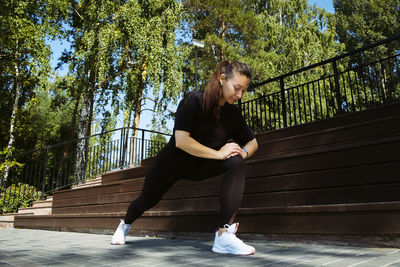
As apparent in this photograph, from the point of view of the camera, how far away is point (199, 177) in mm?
2420

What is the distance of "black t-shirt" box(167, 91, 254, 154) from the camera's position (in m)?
2.11

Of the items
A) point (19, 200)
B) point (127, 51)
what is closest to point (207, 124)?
point (19, 200)

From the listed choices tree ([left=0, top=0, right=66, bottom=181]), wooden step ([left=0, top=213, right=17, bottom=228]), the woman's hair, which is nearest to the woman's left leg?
the woman's hair

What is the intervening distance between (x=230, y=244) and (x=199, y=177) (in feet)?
1.97

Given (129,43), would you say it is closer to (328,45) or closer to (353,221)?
(353,221)

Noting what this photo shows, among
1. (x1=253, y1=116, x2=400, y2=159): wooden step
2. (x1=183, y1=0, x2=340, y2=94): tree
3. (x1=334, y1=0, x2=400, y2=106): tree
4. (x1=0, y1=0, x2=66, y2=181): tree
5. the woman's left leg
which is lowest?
the woman's left leg

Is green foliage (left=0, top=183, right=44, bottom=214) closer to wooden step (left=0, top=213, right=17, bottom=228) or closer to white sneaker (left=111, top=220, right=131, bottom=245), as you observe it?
wooden step (left=0, top=213, right=17, bottom=228)

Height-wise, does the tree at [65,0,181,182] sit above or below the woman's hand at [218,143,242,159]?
above

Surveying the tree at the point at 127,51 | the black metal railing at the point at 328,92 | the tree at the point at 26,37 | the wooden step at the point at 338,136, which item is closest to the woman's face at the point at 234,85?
the wooden step at the point at 338,136

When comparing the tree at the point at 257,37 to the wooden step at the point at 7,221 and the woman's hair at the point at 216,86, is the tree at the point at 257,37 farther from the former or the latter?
the woman's hair at the point at 216,86

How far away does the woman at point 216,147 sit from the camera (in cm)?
208

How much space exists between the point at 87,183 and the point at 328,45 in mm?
20958

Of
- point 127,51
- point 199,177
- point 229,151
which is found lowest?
point 199,177

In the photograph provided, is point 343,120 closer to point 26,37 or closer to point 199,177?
point 199,177
